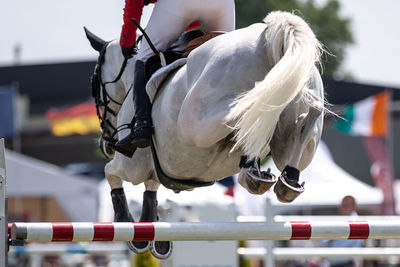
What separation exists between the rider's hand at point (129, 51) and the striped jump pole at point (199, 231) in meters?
2.46

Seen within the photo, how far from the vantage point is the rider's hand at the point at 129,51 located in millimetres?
6617

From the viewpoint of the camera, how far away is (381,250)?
799 cm

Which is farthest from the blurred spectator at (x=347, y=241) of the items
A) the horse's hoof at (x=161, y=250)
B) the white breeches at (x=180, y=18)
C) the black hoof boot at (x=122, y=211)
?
the white breeches at (x=180, y=18)

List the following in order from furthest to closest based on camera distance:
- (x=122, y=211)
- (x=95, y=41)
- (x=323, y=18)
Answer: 1. (x=323, y=18)
2. (x=95, y=41)
3. (x=122, y=211)

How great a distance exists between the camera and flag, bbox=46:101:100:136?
2612 cm

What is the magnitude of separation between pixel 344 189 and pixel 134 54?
12.2 metres

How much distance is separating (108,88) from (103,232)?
2.89 meters

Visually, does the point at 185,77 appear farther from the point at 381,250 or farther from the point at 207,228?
the point at 381,250

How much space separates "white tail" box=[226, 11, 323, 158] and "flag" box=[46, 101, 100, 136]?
69.0 ft

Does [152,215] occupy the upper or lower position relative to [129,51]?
lower

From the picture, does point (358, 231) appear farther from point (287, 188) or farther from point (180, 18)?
point (180, 18)

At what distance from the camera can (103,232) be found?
428cm

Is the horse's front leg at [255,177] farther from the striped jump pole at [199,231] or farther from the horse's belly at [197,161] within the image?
the horse's belly at [197,161]

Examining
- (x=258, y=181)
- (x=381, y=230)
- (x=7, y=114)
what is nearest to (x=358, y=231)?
(x=381, y=230)
